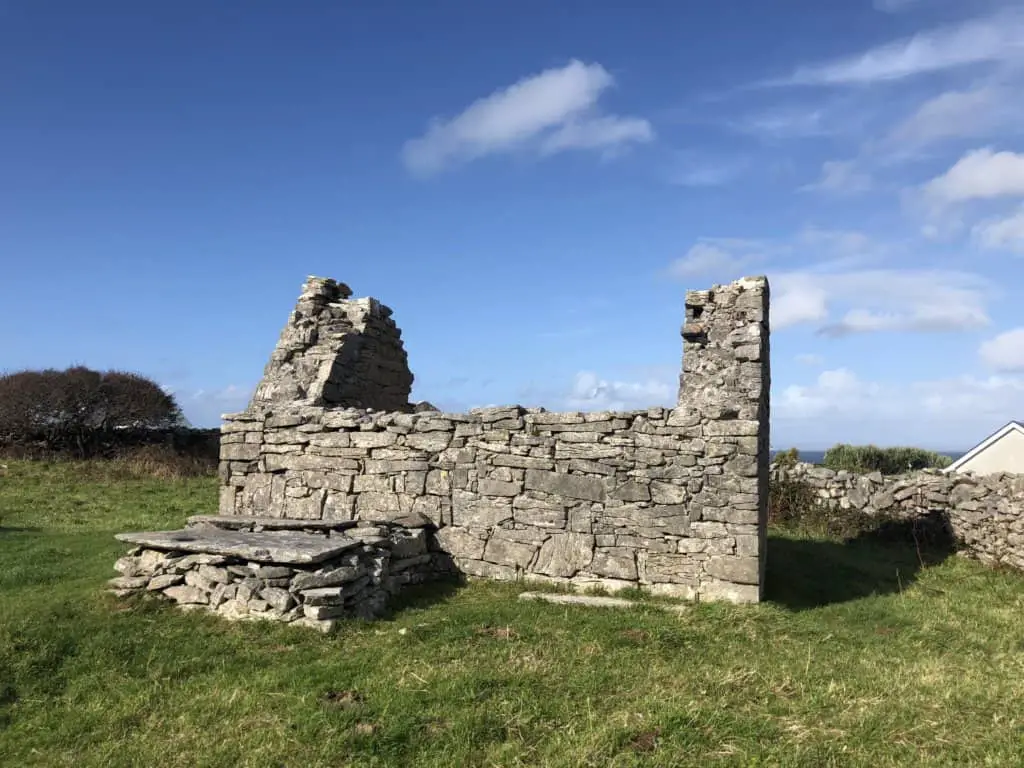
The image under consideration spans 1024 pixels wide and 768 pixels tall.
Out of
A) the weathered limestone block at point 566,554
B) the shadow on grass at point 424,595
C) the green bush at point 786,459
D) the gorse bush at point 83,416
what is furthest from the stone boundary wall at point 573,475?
the gorse bush at point 83,416

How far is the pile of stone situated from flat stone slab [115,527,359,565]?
1 centimetres

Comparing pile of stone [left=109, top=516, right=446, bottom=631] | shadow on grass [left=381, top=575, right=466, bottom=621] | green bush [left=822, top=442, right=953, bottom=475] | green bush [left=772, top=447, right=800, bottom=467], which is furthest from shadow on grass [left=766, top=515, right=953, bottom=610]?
green bush [left=822, top=442, right=953, bottom=475]

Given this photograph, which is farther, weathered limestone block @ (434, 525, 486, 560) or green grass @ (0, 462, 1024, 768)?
weathered limestone block @ (434, 525, 486, 560)

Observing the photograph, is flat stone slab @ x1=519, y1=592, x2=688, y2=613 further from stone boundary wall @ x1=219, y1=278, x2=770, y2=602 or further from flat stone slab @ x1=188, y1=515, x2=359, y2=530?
flat stone slab @ x1=188, y1=515, x2=359, y2=530

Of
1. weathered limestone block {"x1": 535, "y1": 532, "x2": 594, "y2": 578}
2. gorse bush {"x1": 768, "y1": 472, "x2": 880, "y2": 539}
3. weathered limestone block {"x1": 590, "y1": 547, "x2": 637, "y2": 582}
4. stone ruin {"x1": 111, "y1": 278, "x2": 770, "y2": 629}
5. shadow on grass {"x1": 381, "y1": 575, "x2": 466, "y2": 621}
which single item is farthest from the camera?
gorse bush {"x1": 768, "y1": 472, "x2": 880, "y2": 539}

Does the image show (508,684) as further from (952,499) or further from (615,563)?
(952,499)

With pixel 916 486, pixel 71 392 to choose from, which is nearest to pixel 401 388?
pixel 916 486

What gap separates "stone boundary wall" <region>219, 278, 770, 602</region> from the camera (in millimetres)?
9383

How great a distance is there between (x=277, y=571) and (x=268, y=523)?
1954 millimetres

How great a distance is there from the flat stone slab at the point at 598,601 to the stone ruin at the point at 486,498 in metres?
0.38

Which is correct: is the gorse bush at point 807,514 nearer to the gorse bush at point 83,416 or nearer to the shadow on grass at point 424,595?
the shadow on grass at point 424,595

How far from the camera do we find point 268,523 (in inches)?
404

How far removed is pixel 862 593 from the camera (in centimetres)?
1076

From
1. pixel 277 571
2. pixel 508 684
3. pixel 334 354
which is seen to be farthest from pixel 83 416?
pixel 508 684
